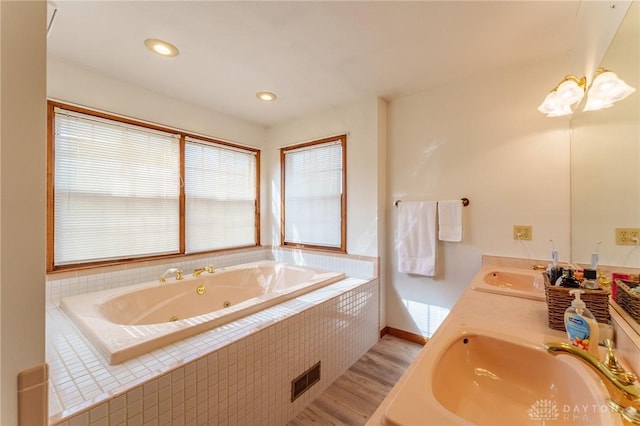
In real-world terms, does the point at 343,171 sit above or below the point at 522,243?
above

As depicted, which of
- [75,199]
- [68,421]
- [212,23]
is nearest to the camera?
[68,421]

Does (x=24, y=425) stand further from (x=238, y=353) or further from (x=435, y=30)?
(x=435, y=30)

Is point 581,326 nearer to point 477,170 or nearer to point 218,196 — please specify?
point 477,170

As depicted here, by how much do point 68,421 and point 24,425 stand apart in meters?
0.25

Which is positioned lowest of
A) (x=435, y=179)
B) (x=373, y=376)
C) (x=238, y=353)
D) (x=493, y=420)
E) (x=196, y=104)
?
(x=373, y=376)

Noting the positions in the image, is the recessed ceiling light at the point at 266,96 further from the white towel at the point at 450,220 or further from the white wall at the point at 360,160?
the white towel at the point at 450,220

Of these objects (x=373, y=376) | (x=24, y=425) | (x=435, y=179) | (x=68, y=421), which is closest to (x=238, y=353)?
(x=68, y=421)

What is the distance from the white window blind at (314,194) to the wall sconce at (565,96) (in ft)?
5.50

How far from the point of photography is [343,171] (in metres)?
2.73

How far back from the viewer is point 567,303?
0.95 m

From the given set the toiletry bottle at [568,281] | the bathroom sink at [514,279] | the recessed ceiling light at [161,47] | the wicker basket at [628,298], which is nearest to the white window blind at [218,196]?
the recessed ceiling light at [161,47]

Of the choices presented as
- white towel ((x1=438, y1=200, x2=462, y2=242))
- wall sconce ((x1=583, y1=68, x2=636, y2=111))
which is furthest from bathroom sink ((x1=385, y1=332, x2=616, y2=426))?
white towel ((x1=438, y1=200, x2=462, y2=242))

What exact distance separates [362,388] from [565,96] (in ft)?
7.59

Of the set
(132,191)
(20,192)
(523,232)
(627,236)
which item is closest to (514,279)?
(523,232)
